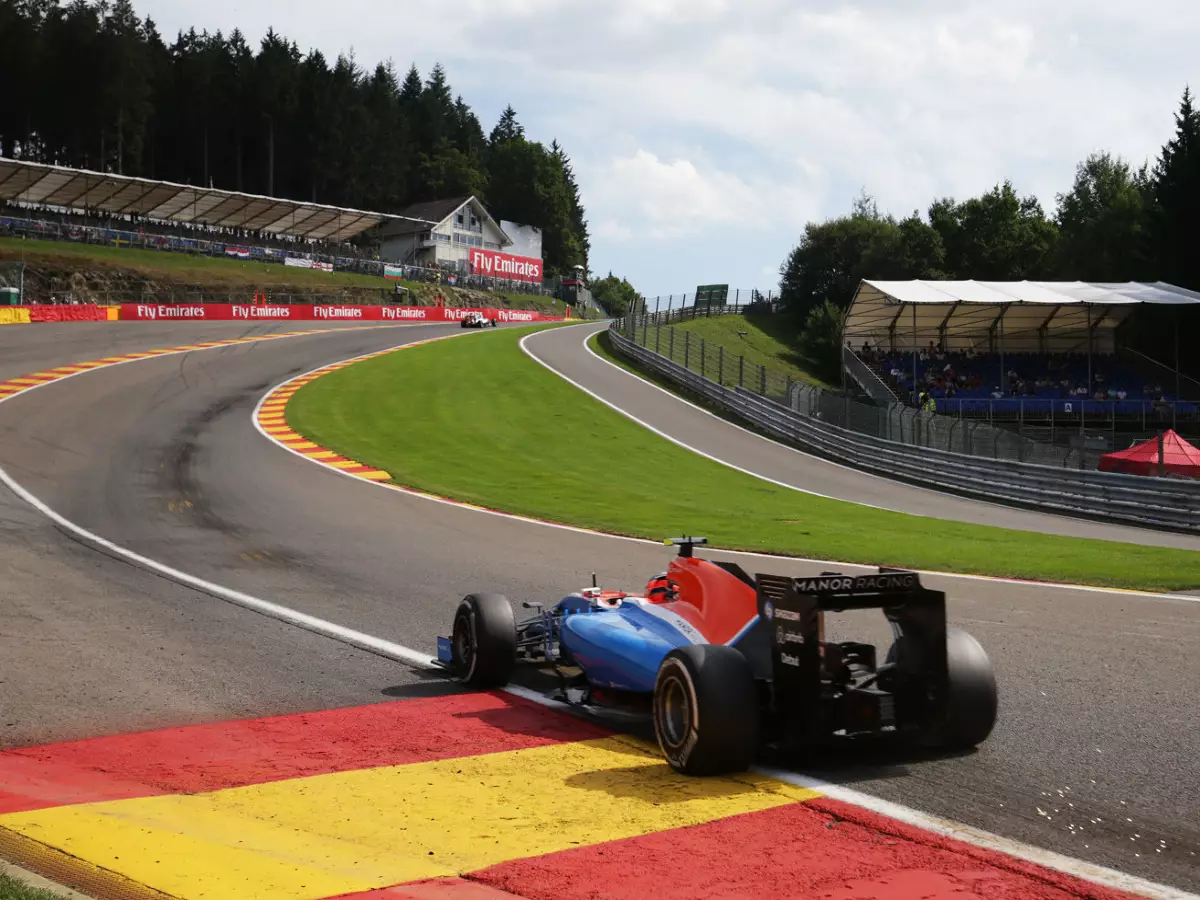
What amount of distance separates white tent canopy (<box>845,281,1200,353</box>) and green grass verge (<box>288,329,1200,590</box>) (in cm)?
1730

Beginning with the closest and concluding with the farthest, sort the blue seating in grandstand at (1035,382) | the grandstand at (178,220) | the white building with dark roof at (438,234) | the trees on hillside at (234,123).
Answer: the blue seating in grandstand at (1035,382)
the grandstand at (178,220)
the trees on hillside at (234,123)
the white building with dark roof at (438,234)

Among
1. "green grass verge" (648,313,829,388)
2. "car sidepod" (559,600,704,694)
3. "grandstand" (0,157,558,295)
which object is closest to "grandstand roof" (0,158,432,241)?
"grandstand" (0,157,558,295)

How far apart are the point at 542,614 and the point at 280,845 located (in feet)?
11.5

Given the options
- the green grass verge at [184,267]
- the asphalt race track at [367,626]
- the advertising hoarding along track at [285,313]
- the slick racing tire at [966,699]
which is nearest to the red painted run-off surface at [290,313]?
the advertising hoarding along track at [285,313]

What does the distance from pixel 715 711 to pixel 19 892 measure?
120 inches

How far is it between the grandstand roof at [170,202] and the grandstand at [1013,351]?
149 ft

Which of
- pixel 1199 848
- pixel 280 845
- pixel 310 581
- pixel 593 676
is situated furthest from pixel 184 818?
pixel 310 581

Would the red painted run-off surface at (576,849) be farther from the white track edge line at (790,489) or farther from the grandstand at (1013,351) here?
the grandstand at (1013,351)

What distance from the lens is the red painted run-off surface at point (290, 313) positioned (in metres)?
57.1

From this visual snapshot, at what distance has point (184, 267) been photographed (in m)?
66.6

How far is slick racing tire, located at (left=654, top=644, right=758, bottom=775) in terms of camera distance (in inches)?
213

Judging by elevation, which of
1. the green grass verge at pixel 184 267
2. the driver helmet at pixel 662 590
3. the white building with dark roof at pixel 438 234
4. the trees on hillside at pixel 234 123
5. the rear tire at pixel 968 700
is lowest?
the rear tire at pixel 968 700

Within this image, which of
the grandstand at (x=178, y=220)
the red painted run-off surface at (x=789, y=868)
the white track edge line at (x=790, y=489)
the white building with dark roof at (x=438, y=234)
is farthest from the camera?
the white building with dark roof at (x=438, y=234)

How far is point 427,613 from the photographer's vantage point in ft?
33.4
